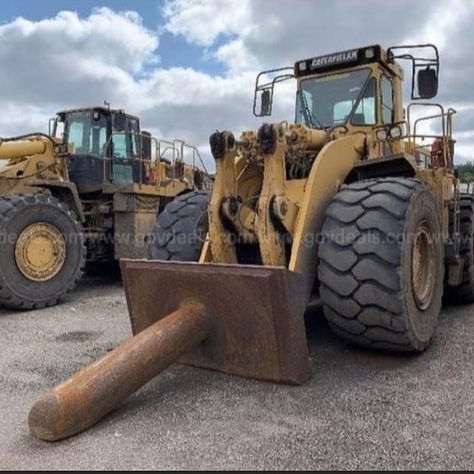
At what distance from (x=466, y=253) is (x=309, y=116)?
234 cm

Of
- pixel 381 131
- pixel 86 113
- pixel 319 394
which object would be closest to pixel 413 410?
pixel 319 394

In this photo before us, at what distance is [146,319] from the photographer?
4082 millimetres

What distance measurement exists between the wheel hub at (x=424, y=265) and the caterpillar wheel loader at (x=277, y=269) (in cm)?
1

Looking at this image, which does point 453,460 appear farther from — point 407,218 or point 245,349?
point 407,218

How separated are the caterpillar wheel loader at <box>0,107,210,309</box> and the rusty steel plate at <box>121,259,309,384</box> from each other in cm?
362

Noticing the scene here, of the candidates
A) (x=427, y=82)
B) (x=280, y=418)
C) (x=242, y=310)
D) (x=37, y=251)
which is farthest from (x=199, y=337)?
(x=37, y=251)

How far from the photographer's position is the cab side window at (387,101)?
18.1ft

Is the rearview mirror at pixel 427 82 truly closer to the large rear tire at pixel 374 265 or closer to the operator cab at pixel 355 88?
the operator cab at pixel 355 88

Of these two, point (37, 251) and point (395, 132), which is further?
point (37, 251)

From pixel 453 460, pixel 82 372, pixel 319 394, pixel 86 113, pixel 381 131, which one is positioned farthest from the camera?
pixel 86 113

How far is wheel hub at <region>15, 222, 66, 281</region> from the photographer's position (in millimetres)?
7051

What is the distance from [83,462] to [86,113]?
7.52m

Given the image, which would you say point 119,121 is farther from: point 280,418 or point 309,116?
point 280,418

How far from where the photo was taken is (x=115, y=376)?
3184 mm
